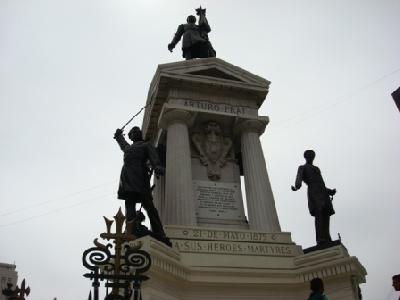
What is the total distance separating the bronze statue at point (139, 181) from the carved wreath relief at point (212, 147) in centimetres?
298

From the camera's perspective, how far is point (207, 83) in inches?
601

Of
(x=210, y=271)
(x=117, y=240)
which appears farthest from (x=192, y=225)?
(x=117, y=240)

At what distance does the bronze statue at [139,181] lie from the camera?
36.4 ft

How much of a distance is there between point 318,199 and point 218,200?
117 inches

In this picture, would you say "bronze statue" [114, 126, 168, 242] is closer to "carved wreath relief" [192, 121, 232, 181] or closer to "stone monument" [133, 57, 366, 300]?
"stone monument" [133, 57, 366, 300]

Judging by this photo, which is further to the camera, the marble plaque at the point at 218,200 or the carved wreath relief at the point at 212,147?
the carved wreath relief at the point at 212,147

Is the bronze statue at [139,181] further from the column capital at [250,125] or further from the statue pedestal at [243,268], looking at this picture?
the column capital at [250,125]

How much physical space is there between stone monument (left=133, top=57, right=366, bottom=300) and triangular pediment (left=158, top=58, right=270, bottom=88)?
0.03m

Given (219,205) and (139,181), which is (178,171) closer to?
(219,205)

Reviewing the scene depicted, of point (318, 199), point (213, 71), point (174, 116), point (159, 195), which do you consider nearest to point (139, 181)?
point (174, 116)

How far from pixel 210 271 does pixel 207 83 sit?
20.6 feet

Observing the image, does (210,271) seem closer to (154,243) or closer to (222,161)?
(154,243)

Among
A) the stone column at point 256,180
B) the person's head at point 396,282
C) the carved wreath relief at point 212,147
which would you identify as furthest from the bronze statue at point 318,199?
the person's head at point 396,282

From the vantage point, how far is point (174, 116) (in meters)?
14.6
